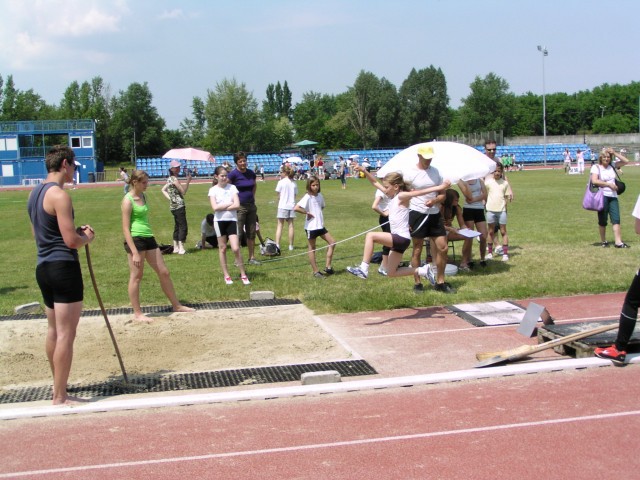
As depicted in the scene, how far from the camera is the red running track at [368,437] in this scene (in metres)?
4.82

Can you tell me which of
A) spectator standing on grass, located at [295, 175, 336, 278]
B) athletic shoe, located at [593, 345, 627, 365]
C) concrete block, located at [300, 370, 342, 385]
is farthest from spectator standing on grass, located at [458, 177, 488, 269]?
concrete block, located at [300, 370, 342, 385]

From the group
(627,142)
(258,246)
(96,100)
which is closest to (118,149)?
(96,100)

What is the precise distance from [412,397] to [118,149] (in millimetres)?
98900

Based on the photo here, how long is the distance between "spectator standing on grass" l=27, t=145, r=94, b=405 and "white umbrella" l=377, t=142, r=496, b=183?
6.06 m

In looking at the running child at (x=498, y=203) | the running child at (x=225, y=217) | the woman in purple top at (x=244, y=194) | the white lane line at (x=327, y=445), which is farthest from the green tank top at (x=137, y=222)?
the running child at (x=498, y=203)

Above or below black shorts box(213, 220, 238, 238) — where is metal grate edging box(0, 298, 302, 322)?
below

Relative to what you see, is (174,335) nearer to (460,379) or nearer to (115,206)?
(460,379)

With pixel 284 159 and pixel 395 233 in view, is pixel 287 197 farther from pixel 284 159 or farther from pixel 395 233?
pixel 284 159

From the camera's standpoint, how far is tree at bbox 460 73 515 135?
356ft

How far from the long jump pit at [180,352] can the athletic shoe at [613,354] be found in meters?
2.28

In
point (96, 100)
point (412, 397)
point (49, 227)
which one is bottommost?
point (412, 397)

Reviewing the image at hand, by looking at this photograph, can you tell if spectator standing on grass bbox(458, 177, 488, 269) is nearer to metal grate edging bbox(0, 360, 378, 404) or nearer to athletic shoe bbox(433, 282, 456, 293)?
athletic shoe bbox(433, 282, 456, 293)

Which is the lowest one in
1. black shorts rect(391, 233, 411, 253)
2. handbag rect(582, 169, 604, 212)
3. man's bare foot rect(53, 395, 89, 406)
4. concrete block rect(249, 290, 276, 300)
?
man's bare foot rect(53, 395, 89, 406)

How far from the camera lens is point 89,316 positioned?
9.58 m
